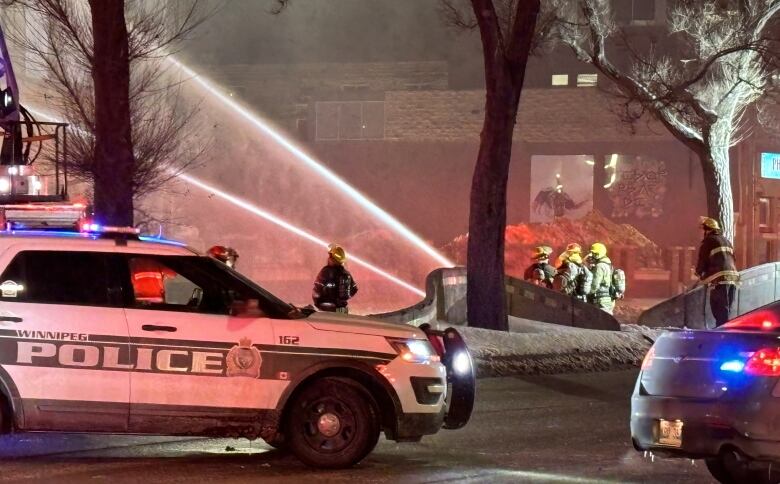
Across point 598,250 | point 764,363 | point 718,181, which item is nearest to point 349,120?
point 718,181

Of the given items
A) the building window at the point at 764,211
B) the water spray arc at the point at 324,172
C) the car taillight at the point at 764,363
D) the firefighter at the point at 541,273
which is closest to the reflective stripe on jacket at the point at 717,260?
the firefighter at the point at 541,273

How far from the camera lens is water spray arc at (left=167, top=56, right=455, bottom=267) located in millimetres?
34312

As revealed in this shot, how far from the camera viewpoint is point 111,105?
11.9 m

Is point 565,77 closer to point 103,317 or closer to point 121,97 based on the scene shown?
point 121,97

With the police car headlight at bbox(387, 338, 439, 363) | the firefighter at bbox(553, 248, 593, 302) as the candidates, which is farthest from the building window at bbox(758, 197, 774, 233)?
the police car headlight at bbox(387, 338, 439, 363)

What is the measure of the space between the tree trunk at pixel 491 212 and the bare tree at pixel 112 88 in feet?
16.0

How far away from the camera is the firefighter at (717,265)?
15.2 metres

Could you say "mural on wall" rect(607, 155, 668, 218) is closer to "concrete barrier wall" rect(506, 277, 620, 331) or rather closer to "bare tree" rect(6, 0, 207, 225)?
"bare tree" rect(6, 0, 207, 225)

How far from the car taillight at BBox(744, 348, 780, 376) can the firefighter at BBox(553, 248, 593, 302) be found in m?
12.6

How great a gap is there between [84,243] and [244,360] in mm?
1402

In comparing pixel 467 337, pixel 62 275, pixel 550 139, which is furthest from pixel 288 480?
pixel 550 139

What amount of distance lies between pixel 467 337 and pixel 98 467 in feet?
22.3

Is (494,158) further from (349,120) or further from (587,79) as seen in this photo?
(349,120)

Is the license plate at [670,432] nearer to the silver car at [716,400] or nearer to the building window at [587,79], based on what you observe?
the silver car at [716,400]
